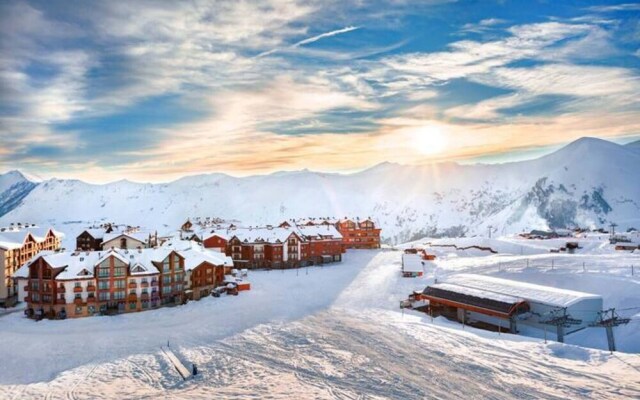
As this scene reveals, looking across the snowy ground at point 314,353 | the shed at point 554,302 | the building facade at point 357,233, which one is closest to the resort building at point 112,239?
the snowy ground at point 314,353

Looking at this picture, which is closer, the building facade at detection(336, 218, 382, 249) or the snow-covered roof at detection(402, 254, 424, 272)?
the snow-covered roof at detection(402, 254, 424, 272)

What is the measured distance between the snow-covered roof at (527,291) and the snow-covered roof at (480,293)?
0.79 meters

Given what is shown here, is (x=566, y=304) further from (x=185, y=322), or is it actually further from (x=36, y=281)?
(x=36, y=281)

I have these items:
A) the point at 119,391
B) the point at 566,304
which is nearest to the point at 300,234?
the point at 566,304

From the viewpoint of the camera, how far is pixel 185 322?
56188 mm

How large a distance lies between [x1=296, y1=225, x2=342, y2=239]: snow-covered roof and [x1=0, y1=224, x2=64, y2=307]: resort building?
165 ft

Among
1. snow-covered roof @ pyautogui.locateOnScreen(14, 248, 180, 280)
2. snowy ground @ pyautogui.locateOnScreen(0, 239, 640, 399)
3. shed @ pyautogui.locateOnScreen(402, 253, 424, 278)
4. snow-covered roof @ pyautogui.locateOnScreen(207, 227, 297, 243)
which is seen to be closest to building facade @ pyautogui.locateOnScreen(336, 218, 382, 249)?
snow-covered roof @ pyautogui.locateOnScreen(207, 227, 297, 243)

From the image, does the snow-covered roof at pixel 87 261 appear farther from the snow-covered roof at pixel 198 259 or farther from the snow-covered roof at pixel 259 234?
the snow-covered roof at pixel 259 234

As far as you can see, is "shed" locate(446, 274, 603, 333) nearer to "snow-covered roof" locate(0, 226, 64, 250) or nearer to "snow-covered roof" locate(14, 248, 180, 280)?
"snow-covered roof" locate(14, 248, 180, 280)

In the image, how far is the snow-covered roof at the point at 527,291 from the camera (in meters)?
55.0

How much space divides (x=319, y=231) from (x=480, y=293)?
164 ft

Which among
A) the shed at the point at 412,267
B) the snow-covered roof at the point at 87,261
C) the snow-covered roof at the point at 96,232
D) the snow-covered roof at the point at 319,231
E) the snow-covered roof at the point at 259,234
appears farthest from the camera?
the snow-covered roof at the point at 319,231

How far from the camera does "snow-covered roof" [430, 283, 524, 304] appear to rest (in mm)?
57844

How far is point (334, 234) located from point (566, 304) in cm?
5878
